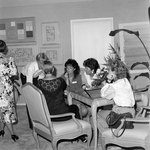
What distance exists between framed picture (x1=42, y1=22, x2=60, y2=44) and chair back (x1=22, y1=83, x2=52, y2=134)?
3223 mm

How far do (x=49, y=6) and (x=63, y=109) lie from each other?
3593mm

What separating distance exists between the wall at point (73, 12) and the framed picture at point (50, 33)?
3.8 inches

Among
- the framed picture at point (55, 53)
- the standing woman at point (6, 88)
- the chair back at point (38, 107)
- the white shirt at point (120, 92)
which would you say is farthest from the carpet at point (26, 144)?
the framed picture at point (55, 53)

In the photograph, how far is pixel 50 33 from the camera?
20.5 feet

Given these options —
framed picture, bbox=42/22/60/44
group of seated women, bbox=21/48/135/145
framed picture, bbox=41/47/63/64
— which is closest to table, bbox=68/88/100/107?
group of seated women, bbox=21/48/135/145

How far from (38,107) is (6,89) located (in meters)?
1.07

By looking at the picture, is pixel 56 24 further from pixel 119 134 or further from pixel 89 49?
pixel 119 134

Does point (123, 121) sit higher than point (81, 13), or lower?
lower

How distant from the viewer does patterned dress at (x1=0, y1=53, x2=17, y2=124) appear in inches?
150

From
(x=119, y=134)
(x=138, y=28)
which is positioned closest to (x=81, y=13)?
(x=138, y=28)

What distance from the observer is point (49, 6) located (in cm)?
620

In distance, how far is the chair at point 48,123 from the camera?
2.96 meters

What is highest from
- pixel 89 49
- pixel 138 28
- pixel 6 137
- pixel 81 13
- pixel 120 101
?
pixel 81 13

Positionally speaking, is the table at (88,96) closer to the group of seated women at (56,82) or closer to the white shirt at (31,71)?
the group of seated women at (56,82)
